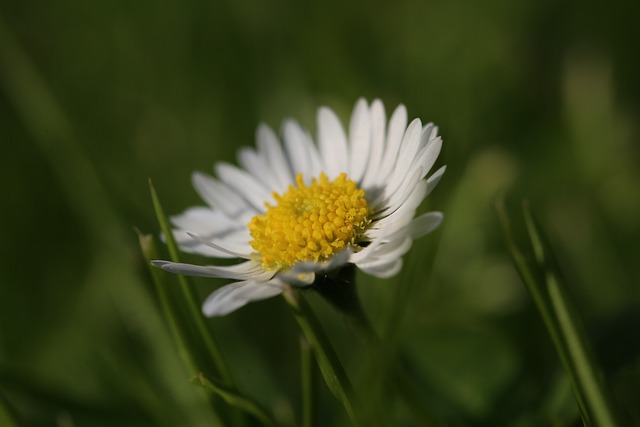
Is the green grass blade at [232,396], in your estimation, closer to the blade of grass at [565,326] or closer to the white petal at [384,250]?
the white petal at [384,250]

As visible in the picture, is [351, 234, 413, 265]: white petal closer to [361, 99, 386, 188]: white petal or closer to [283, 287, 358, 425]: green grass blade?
[283, 287, 358, 425]: green grass blade

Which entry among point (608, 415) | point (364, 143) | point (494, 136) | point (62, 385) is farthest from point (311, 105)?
point (608, 415)

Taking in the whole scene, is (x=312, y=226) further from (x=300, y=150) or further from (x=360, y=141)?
(x=300, y=150)

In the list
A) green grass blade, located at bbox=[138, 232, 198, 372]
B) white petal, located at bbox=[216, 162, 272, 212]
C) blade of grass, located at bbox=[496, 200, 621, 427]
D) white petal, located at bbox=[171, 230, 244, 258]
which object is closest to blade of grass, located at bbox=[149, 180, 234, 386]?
green grass blade, located at bbox=[138, 232, 198, 372]

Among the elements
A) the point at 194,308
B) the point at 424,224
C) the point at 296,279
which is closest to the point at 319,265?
the point at 296,279

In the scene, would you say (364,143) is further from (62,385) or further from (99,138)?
(99,138)

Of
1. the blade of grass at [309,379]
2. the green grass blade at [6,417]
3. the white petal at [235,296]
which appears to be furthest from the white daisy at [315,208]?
the green grass blade at [6,417]
